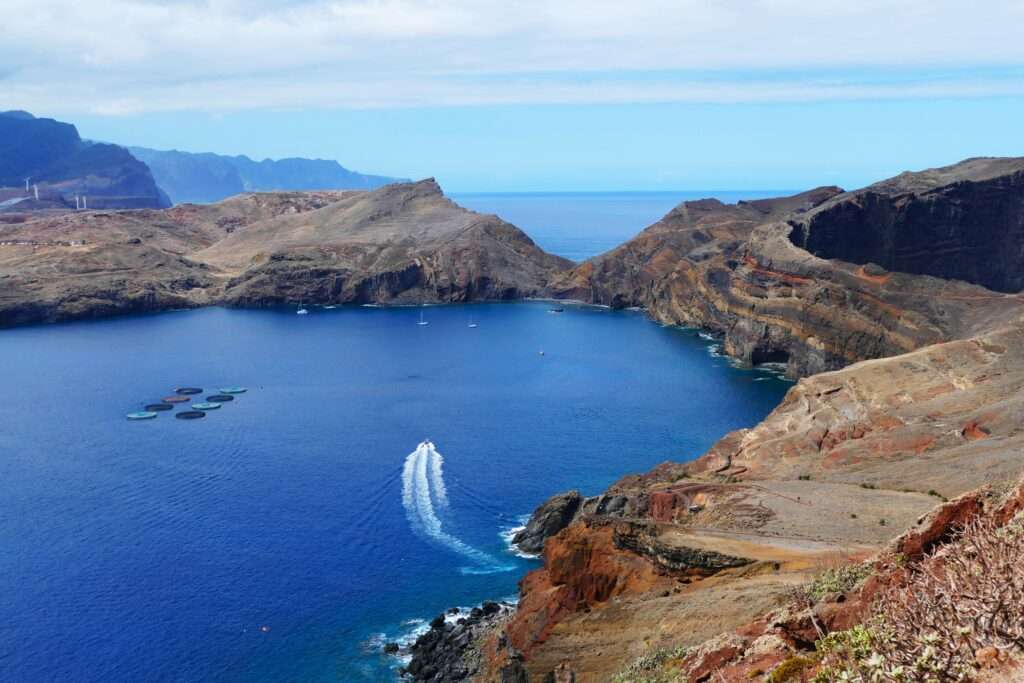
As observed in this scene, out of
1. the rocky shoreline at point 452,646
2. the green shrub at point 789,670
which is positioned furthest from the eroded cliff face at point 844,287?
the green shrub at point 789,670

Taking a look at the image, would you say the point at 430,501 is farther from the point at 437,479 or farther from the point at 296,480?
the point at 296,480

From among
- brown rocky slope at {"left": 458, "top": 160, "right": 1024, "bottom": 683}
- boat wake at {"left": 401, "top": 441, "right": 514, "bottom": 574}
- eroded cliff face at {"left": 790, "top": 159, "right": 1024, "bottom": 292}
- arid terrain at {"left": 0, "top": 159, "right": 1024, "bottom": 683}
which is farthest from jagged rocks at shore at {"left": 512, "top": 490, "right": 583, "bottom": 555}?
eroded cliff face at {"left": 790, "top": 159, "right": 1024, "bottom": 292}

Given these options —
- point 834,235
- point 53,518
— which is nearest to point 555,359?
point 834,235

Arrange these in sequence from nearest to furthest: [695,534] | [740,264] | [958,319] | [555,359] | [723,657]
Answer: [723,657]
[695,534]
[958,319]
[555,359]
[740,264]

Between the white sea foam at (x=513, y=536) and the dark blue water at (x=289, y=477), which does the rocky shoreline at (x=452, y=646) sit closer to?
the dark blue water at (x=289, y=477)

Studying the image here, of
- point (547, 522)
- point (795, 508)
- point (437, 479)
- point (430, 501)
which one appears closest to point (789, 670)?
point (795, 508)

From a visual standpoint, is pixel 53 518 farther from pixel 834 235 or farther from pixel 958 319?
pixel 834 235
